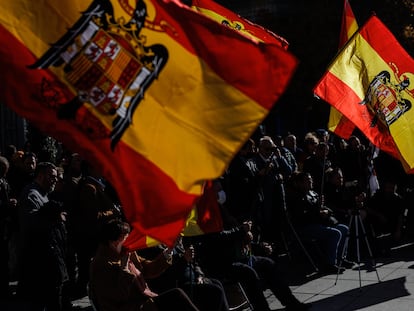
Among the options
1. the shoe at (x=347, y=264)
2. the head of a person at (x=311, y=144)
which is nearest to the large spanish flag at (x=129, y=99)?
the shoe at (x=347, y=264)

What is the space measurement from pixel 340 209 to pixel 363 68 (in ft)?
9.61

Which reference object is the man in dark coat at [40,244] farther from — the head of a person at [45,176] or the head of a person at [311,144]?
the head of a person at [311,144]

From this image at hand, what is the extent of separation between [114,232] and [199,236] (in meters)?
1.61

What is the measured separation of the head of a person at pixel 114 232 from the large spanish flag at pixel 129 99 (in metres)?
1.73

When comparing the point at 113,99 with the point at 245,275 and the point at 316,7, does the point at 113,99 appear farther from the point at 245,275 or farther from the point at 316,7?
the point at 316,7

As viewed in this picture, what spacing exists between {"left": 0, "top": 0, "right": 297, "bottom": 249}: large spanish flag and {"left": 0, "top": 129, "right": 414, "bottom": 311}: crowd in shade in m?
0.31

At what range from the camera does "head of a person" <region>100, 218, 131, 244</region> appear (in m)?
5.65

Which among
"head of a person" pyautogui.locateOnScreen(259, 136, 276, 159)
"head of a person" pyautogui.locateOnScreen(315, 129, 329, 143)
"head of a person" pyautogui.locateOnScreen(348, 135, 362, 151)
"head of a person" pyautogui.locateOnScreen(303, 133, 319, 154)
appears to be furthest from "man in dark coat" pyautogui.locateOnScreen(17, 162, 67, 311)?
"head of a person" pyautogui.locateOnScreen(348, 135, 362, 151)

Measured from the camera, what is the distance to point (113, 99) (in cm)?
400

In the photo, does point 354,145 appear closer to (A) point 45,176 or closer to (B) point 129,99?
(A) point 45,176

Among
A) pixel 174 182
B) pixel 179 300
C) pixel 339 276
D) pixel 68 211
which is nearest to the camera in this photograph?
pixel 174 182

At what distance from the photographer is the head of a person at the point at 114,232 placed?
18.5 feet

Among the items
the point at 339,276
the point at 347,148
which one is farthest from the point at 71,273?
the point at 347,148

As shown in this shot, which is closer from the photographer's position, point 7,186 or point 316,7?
point 7,186
